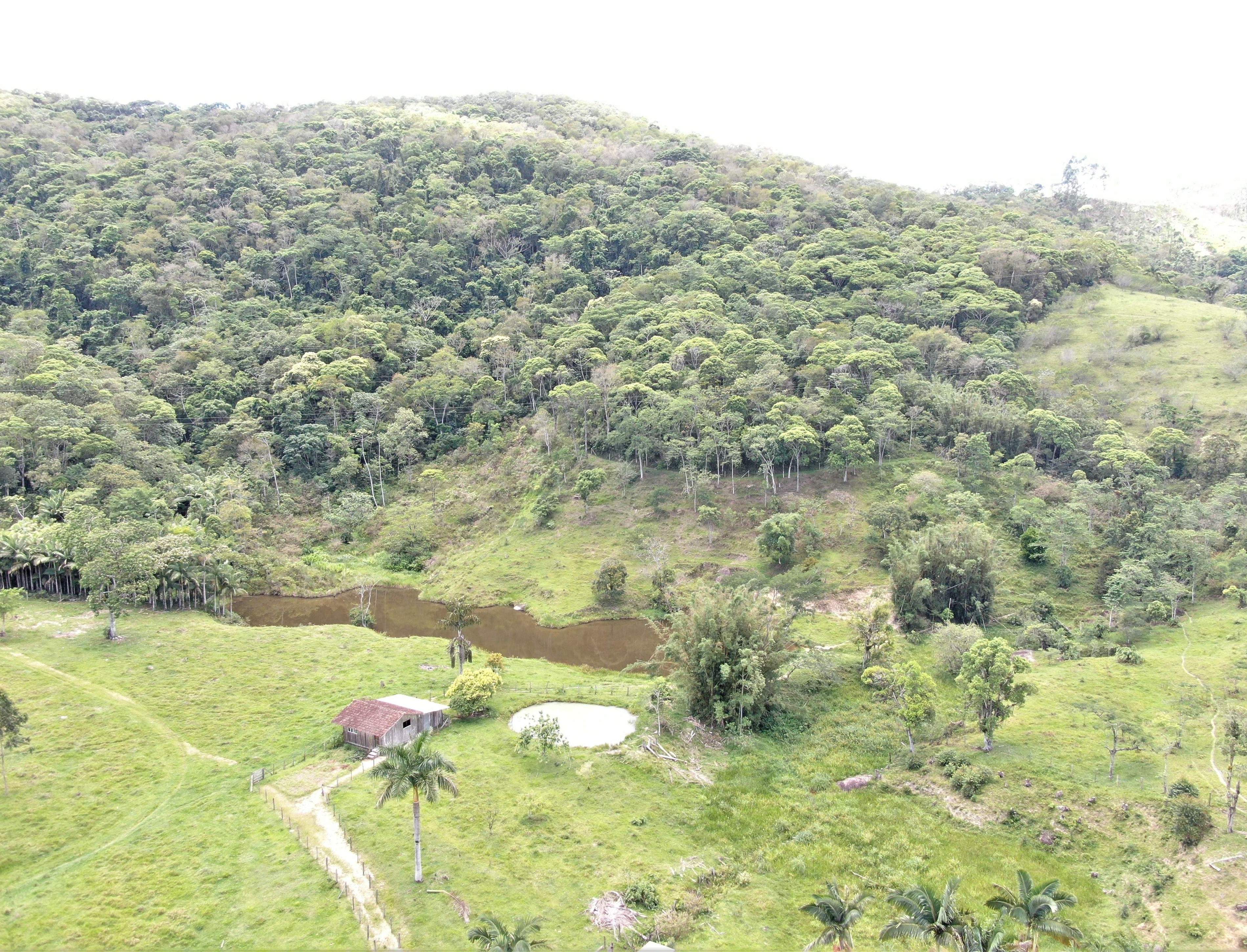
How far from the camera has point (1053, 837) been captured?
73.2ft

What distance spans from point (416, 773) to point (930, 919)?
41.8 feet

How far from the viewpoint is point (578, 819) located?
2403 centimetres

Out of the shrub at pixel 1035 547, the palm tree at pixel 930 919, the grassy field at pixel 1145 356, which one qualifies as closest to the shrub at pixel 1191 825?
the palm tree at pixel 930 919

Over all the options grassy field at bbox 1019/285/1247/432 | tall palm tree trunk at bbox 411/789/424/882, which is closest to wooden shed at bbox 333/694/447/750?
tall palm tree trunk at bbox 411/789/424/882

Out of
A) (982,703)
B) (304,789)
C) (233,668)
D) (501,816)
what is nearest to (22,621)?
(233,668)

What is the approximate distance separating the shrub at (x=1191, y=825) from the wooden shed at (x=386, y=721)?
83.0 feet

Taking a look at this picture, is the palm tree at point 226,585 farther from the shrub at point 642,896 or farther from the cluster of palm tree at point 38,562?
the shrub at point 642,896

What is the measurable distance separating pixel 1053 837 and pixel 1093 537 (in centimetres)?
2710

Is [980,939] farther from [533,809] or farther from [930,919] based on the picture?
[533,809]

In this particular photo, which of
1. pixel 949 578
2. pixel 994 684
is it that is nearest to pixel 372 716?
pixel 994 684

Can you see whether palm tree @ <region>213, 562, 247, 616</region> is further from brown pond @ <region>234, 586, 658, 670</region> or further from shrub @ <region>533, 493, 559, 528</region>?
shrub @ <region>533, 493, 559, 528</region>

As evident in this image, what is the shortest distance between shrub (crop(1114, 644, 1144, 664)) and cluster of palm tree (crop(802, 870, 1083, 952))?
19.5 metres

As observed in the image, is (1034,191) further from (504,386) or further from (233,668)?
(233,668)

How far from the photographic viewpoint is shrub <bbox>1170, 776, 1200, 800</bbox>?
22.0 metres
